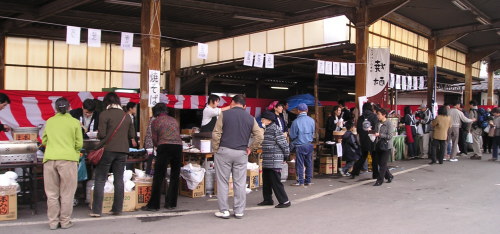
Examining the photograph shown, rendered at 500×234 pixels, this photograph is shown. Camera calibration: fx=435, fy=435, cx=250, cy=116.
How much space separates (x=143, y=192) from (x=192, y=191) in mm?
1181

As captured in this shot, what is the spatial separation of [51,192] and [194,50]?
50.3ft

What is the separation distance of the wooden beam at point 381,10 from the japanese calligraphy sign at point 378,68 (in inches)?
35.8

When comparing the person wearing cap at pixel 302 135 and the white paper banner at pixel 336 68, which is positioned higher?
the white paper banner at pixel 336 68

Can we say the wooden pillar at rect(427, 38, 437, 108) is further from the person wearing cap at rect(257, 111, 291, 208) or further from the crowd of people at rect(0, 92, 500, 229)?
the person wearing cap at rect(257, 111, 291, 208)

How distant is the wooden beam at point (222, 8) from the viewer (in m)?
12.1

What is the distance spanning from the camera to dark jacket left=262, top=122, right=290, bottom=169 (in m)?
7.41

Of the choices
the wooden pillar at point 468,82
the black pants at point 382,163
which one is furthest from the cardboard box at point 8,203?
the wooden pillar at point 468,82

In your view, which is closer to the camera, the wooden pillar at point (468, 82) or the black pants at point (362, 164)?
the black pants at point (362, 164)

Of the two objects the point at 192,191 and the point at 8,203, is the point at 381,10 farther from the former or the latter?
the point at 8,203

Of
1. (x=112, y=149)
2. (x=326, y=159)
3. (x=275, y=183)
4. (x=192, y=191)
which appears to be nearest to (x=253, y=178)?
(x=192, y=191)

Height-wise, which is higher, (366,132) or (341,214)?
(366,132)

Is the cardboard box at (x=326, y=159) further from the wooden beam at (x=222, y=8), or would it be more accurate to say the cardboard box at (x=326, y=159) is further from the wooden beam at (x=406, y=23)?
the wooden beam at (x=406, y=23)

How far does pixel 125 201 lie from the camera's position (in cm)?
710

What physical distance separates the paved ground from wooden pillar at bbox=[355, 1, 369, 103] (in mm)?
3683
